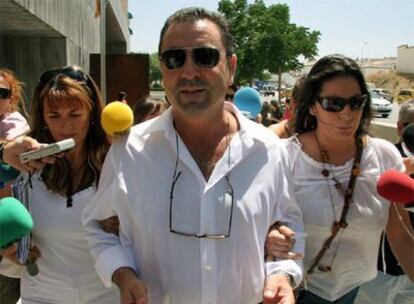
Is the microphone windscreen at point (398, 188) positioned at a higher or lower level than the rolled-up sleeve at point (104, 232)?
higher

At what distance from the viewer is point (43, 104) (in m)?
2.53

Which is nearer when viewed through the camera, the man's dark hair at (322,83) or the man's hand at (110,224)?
the man's hand at (110,224)

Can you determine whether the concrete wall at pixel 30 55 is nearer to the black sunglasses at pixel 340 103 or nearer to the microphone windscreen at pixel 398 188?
the black sunglasses at pixel 340 103

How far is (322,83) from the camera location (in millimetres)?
2648

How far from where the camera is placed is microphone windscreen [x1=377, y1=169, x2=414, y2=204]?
83.6 inches

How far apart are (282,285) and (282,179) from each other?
1.50ft

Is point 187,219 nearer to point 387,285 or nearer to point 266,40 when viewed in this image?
point 387,285

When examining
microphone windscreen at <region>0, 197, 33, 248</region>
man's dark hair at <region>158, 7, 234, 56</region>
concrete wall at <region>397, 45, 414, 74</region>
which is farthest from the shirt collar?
concrete wall at <region>397, 45, 414, 74</region>

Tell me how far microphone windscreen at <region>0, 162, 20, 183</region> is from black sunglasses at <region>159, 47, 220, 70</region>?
96 cm

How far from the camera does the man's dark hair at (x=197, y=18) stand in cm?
210

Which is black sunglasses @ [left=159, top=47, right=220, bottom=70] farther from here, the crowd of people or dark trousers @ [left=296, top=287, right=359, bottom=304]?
dark trousers @ [left=296, top=287, right=359, bottom=304]

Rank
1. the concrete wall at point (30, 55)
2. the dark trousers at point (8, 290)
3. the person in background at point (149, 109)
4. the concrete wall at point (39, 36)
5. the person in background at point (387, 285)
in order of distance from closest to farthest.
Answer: the person in background at point (387, 285) < the dark trousers at point (8, 290) < the person in background at point (149, 109) < the concrete wall at point (39, 36) < the concrete wall at point (30, 55)

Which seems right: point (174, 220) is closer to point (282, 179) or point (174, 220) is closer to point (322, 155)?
point (282, 179)

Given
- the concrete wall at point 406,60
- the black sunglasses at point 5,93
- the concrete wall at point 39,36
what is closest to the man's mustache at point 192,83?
the black sunglasses at point 5,93
